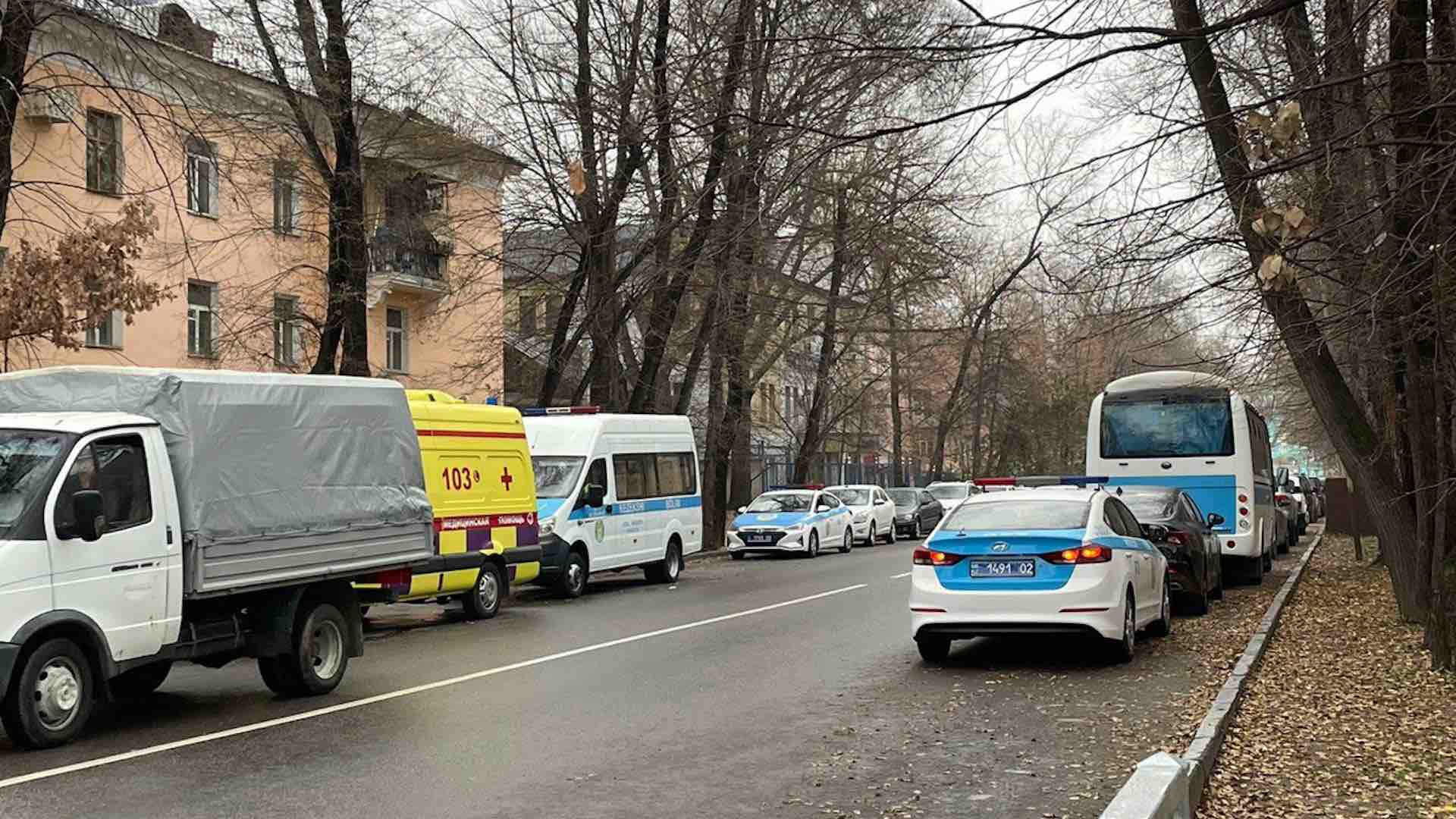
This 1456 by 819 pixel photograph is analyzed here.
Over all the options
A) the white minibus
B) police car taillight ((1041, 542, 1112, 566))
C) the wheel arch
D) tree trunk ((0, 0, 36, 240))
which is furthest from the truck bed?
the white minibus

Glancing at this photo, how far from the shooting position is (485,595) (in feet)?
59.9

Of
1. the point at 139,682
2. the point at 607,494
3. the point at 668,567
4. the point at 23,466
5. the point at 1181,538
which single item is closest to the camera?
the point at 23,466

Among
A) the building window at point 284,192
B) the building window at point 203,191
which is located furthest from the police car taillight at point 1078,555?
the building window at point 284,192

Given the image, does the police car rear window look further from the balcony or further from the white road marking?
the balcony

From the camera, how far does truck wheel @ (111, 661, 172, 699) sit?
11078 millimetres

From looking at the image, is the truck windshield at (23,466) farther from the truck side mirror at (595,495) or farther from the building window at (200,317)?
the building window at (200,317)

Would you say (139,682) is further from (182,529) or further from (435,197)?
(435,197)

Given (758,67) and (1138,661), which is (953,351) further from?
(758,67)

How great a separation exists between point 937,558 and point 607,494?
9733mm

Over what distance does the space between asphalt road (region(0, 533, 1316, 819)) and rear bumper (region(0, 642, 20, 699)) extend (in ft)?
1.54

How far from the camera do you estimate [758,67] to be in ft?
29.6

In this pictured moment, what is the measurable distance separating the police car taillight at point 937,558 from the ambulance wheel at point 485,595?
22.8 feet

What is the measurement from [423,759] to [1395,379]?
35.0ft

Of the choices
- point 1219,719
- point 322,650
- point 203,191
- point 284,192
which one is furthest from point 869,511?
point 1219,719
